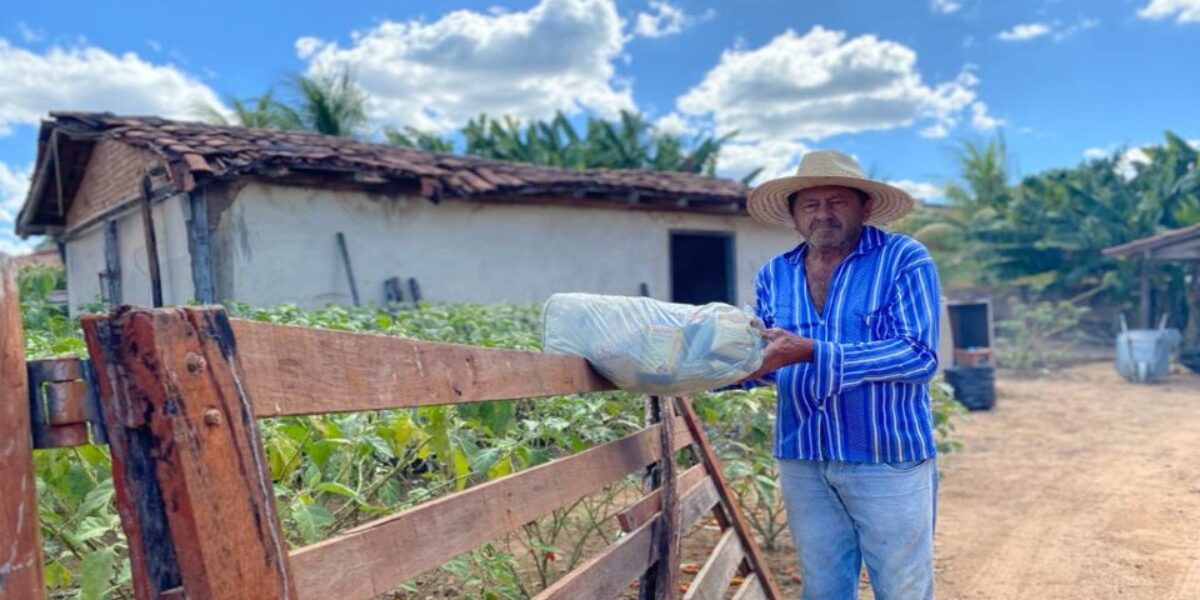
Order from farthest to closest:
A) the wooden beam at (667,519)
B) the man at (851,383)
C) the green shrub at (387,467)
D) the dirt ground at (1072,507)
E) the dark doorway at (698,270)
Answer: the dark doorway at (698,270) < the dirt ground at (1072,507) < the wooden beam at (667,519) < the man at (851,383) < the green shrub at (387,467)

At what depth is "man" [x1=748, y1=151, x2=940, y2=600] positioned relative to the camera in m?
2.14

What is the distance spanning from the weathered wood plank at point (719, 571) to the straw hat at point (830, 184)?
3.76ft

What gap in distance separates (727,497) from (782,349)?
1.14 metres

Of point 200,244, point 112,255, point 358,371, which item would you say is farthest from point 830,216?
point 112,255

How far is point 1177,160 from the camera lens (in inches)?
742

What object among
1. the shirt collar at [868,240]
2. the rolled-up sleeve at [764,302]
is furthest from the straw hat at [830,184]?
the rolled-up sleeve at [764,302]

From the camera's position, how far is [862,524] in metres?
2.32

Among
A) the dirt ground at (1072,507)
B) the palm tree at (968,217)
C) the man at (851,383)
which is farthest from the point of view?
the palm tree at (968,217)

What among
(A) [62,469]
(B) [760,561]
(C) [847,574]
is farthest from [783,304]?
(A) [62,469]

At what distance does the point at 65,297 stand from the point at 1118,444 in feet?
44.5

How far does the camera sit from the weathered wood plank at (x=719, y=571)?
8.29ft

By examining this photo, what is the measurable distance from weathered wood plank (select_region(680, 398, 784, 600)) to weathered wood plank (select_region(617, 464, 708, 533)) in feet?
0.27

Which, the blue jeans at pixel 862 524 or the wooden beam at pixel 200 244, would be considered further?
the wooden beam at pixel 200 244

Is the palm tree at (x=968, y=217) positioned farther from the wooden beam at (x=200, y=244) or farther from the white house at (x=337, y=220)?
the wooden beam at (x=200, y=244)
